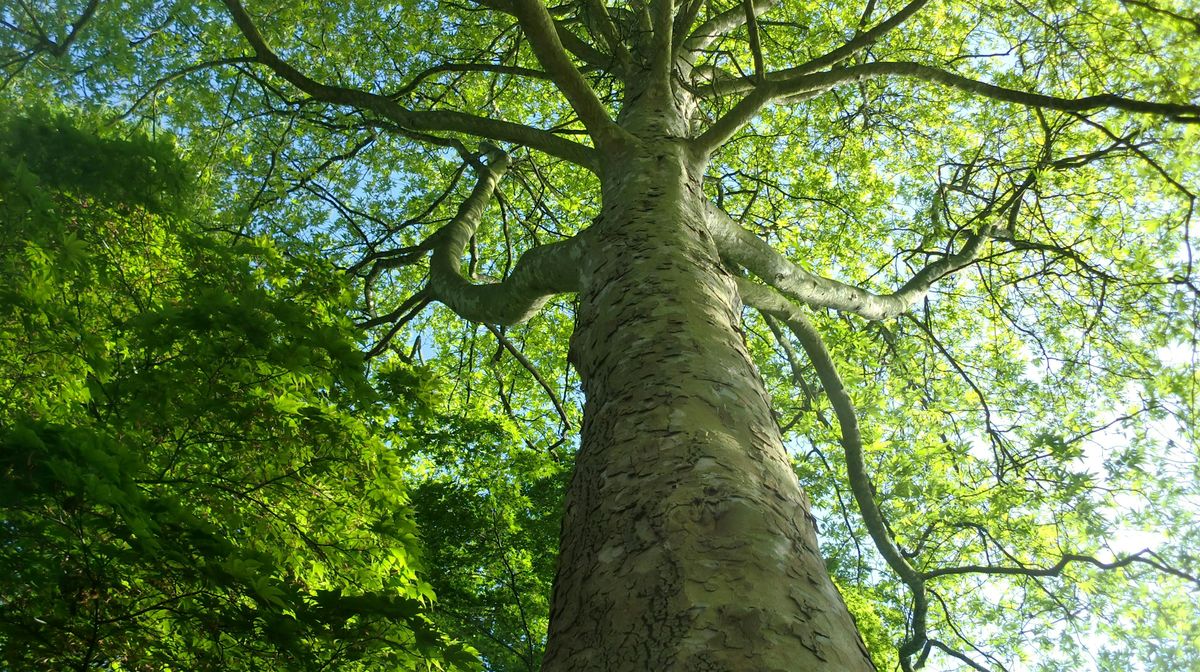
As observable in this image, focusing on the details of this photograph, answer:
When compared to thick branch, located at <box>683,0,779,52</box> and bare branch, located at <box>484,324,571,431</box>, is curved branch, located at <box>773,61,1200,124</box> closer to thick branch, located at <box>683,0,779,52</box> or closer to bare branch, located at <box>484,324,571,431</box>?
thick branch, located at <box>683,0,779,52</box>

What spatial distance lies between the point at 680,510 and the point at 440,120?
335cm

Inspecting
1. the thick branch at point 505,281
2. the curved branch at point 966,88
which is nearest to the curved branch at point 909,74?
the curved branch at point 966,88

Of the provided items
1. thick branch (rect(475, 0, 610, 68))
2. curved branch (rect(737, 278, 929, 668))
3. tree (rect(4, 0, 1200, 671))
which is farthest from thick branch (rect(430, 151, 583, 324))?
curved branch (rect(737, 278, 929, 668))

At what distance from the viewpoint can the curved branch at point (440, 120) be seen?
4027 millimetres

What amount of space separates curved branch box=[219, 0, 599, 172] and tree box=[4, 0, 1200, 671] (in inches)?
1.1

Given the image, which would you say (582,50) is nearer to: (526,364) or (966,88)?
(526,364)

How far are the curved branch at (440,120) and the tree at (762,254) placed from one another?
0.09 feet

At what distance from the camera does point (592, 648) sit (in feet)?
4.25

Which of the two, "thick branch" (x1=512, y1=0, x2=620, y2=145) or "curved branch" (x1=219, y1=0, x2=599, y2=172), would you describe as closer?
"thick branch" (x1=512, y1=0, x2=620, y2=145)

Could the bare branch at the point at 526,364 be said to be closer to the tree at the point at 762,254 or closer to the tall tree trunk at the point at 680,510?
the tree at the point at 762,254

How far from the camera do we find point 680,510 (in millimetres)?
1508

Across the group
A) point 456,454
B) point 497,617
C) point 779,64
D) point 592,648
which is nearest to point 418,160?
point 456,454

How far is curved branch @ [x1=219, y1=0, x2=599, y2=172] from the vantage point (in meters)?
4.03

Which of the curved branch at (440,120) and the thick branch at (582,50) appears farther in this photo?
the thick branch at (582,50)
